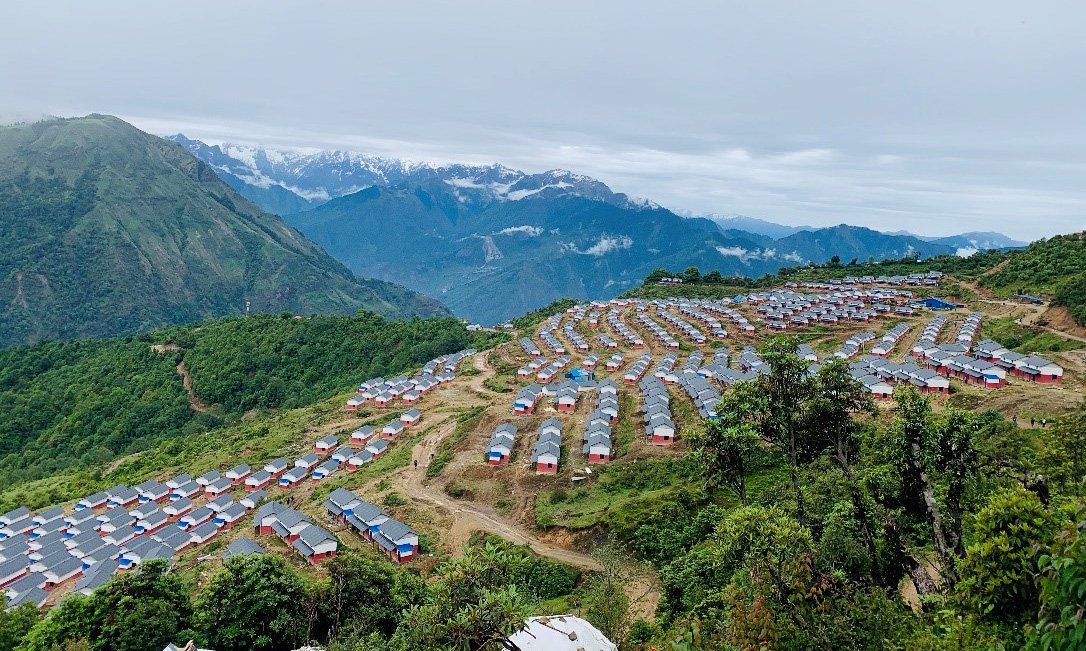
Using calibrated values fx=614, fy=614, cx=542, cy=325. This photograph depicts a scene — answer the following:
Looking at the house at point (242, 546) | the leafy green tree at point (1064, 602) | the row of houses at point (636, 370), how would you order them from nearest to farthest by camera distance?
the leafy green tree at point (1064, 602)
the house at point (242, 546)
the row of houses at point (636, 370)

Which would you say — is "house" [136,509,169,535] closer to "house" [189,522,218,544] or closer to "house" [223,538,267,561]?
"house" [189,522,218,544]

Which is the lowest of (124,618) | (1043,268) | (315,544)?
(315,544)

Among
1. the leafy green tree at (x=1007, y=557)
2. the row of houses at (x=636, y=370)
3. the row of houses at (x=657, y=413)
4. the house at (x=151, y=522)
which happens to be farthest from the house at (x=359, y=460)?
the leafy green tree at (x=1007, y=557)

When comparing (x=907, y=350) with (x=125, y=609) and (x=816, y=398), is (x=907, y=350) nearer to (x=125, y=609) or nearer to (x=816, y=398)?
(x=816, y=398)

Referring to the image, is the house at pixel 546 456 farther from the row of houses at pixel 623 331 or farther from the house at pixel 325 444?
the row of houses at pixel 623 331

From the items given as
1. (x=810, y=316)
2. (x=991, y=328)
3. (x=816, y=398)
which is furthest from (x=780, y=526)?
(x=810, y=316)

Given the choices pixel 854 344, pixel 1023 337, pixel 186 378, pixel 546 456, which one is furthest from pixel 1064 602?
pixel 186 378

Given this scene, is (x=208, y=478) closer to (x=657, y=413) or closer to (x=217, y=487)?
(x=217, y=487)
